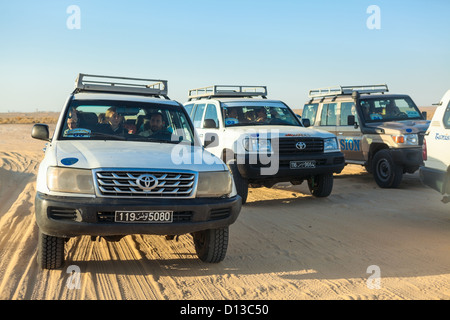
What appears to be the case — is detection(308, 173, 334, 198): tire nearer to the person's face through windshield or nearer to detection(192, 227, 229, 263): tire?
the person's face through windshield

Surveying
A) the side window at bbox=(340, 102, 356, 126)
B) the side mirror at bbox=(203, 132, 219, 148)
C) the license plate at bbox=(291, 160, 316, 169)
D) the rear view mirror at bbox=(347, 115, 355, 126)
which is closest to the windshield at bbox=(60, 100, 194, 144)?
the license plate at bbox=(291, 160, 316, 169)

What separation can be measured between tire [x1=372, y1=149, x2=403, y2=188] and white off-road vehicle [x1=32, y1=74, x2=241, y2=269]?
19.4ft

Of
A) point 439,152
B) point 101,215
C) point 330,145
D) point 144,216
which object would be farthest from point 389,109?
point 101,215

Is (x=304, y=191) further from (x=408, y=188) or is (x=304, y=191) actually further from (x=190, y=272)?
(x=190, y=272)

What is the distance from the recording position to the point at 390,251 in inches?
212

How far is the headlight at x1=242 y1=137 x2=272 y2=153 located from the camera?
795 centimetres

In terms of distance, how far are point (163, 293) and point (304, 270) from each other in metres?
1.46

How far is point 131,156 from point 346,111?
787cm

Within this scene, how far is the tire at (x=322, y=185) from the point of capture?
8.81 metres

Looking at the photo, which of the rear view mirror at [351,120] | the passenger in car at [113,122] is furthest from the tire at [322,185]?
the passenger in car at [113,122]

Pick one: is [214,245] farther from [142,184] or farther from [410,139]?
[410,139]

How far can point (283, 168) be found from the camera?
7.94 metres
